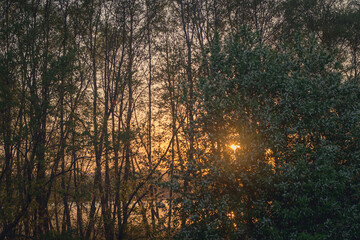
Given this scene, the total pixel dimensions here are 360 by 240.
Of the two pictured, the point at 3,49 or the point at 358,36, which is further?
the point at 358,36

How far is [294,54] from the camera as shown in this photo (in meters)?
12.3

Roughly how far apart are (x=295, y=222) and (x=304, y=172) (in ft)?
5.16

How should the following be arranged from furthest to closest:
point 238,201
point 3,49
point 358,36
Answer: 1. point 358,36
2. point 3,49
3. point 238,201

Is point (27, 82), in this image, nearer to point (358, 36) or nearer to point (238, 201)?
point (238, 201)

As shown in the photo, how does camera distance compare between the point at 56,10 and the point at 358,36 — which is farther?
the point at 358,36

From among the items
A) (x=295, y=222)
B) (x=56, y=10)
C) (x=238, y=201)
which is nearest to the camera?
(x=295, y=222)

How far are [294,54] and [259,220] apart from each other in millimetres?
6944

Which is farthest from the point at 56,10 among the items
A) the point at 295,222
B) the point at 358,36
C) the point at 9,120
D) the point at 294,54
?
the point at 358,36

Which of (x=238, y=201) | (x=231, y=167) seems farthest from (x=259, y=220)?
(x=231, y=167)

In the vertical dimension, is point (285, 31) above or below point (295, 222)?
above

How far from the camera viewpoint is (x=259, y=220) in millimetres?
9461

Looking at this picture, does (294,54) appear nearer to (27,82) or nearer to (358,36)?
(27,82)

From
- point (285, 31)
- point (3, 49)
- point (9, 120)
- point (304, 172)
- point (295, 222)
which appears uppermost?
point (285, 31)

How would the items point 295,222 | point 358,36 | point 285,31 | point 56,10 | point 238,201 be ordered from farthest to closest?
point 358,36 → point 285,31 → point 56,10 → point 238,201 → point 295,222
